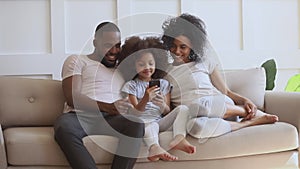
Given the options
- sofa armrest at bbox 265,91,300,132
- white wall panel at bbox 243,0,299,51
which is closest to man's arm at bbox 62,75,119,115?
sofa armrest at bbox 265,91,300,132

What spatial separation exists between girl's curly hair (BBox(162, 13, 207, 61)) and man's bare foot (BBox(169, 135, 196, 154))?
1.82ft

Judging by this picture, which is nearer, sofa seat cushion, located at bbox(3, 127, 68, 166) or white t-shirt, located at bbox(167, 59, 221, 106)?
sofa seat cushion, located at bbox(3, 127, 68, 166)

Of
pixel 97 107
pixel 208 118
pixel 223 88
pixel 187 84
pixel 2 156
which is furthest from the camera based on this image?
pixel 223 88

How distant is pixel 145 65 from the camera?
2.19 meters

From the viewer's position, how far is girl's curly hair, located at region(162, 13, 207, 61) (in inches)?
93.8

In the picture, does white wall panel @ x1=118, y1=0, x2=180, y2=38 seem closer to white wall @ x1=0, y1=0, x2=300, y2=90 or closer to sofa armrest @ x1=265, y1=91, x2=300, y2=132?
white wall @ x1=0, y1=0, x2=300, y2=90

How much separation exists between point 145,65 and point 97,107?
1.06 ft

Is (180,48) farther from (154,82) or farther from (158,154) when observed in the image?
(158,154)

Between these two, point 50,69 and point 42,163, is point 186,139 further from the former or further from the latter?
point 50,69

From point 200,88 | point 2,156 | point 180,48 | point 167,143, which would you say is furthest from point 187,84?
point 2,156

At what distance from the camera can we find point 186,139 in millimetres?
2049

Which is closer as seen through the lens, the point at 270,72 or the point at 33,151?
the point at 33,151

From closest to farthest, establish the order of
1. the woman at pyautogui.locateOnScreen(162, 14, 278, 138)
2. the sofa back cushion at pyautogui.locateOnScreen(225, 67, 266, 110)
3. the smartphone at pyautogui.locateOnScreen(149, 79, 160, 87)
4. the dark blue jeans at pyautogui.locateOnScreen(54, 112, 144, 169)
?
the dark blue jeans at pyautogui.locateOnScreen(54, 112, 144, 169) < the woman at pyautogui.locateOnScreen(162, 14, 278, 138) < the smartphone at pyautogui.locateOnScreen(149, 79, 160, 87) < the sofa back cushion at pyautogui.locateOnScreen(225, 67, 266, 110)

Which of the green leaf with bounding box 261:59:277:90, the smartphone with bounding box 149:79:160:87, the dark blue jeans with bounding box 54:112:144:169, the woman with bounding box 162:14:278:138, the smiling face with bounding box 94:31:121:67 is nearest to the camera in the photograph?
the dark blue jeans with bounding box 54:112:144:169
